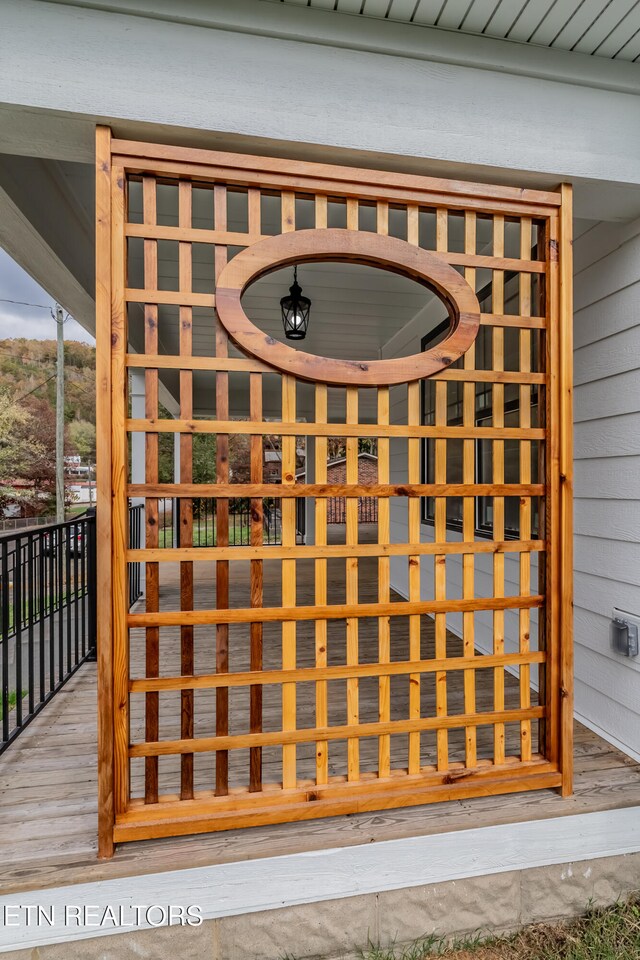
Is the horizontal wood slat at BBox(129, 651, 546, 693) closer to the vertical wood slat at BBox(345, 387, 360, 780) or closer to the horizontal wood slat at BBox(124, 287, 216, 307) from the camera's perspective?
the vertical wood slat at BBox(345, 387, 360, 780)

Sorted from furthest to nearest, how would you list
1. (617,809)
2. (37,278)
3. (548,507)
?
(37,278)
(548,507)
(617,809)

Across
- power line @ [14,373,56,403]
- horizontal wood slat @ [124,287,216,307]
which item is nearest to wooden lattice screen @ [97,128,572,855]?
horizontal wood slat @ [124,287,216,307]

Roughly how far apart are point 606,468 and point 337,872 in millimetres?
1891

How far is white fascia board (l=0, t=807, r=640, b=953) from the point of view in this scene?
136 cm

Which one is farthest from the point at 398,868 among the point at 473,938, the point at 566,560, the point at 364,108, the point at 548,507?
the point at 364,108

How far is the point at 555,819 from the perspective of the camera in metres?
1.62

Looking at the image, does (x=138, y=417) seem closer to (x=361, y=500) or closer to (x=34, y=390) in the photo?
(x=361, y=500)

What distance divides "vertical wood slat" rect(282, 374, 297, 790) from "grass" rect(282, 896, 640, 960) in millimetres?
550

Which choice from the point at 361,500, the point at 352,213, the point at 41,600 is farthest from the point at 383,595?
the point at 361,500

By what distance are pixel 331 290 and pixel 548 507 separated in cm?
247

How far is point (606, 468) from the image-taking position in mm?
2086

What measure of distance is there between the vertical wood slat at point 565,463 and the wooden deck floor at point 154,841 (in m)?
0.19

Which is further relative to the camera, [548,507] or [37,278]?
[37,278]

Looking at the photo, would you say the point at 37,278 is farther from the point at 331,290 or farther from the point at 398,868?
the point at 398,868
